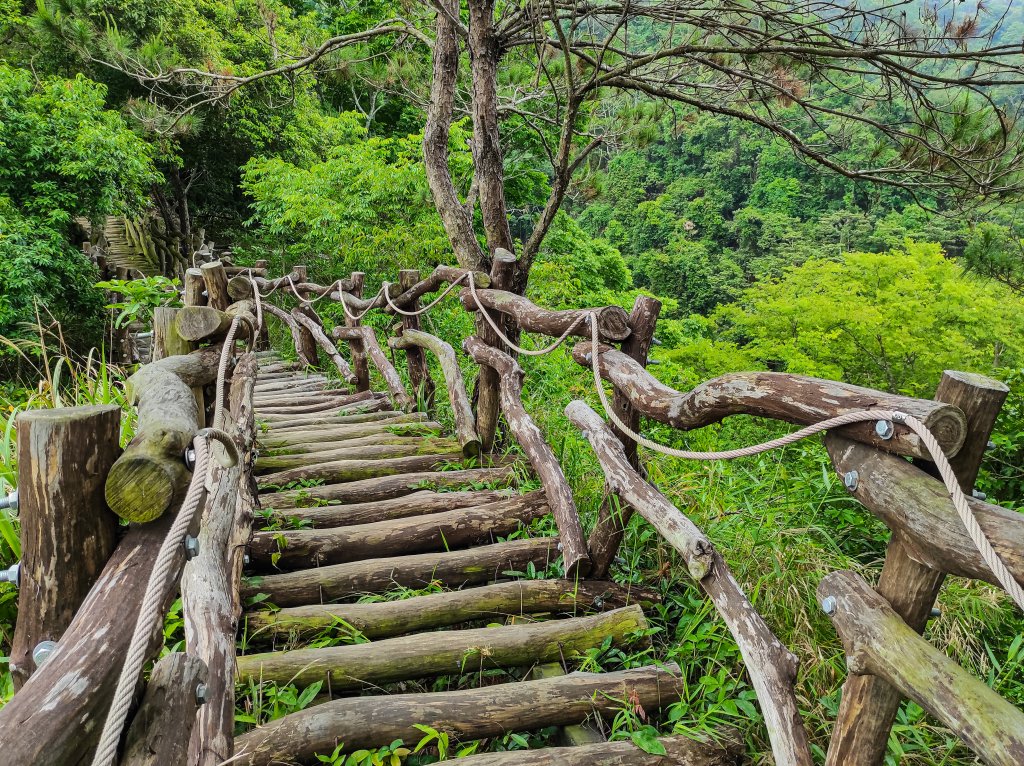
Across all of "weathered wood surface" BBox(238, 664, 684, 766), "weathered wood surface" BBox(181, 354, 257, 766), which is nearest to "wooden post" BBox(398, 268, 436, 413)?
"weathered wood surface" BBox(181, 354, 257, 766)

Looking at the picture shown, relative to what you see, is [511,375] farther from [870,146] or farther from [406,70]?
[406,70]

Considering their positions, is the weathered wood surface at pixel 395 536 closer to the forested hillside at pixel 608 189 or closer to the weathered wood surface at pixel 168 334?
the forested hillside at pixel 608 189

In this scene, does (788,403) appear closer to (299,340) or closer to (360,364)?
(360,364)

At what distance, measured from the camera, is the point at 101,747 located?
0.79 meters

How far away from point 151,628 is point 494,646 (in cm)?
137

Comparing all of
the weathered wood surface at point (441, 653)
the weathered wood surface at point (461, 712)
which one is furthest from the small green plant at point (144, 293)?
the weathered wood surface at point (461, 712)

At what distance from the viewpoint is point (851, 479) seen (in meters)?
1.31

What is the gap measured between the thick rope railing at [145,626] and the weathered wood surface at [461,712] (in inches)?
34.3

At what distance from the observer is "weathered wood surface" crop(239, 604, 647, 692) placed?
6.25ft

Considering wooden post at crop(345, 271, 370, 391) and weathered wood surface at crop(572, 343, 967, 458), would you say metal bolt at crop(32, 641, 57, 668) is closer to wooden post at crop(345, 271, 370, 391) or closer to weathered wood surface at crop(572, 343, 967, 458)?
weathered wood surface at crop(572, 343, 967, 458)

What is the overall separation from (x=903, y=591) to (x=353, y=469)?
2.86m

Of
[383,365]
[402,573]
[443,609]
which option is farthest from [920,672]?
[383,365]

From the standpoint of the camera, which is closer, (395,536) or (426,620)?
(426,620)

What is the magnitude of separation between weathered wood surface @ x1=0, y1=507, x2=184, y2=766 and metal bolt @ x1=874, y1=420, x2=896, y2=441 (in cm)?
139
